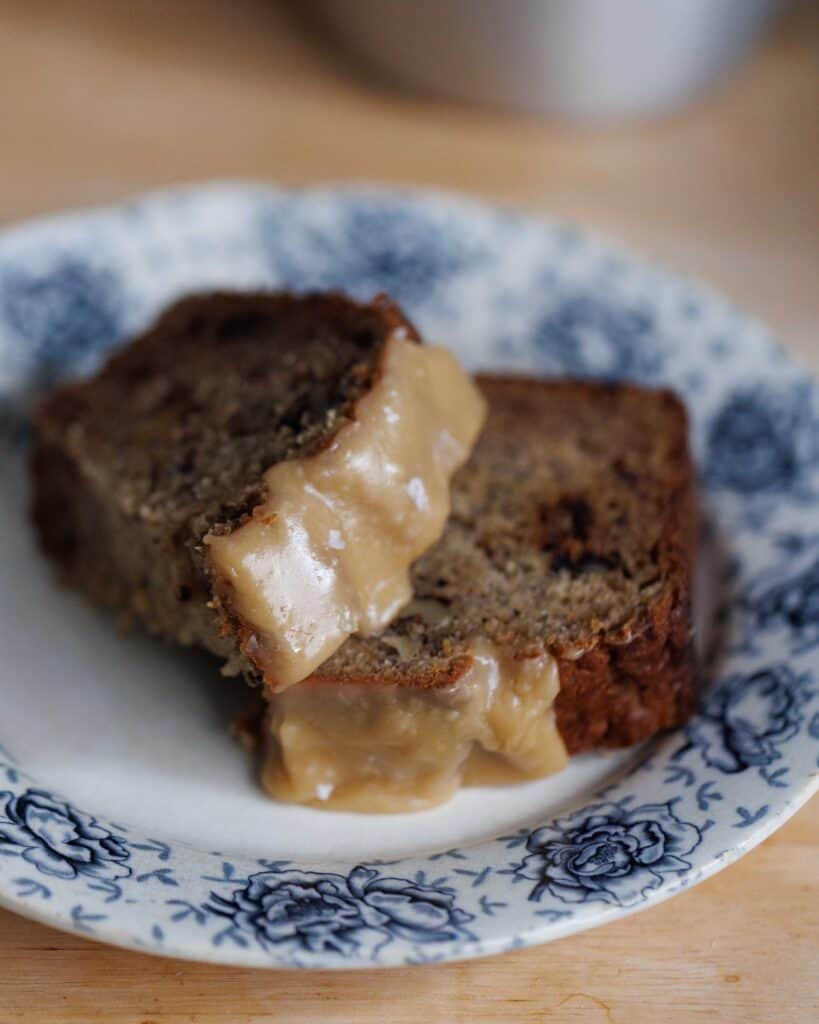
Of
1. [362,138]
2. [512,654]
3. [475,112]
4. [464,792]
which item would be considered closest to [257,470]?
[512,654]

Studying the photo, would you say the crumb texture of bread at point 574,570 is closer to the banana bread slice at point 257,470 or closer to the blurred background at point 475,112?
the banana bread slice at point 257,470

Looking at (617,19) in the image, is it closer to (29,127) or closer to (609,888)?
(29,127)

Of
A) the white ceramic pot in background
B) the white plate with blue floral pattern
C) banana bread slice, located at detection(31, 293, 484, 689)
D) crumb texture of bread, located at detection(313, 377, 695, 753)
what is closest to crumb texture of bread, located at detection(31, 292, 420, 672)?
banana bread slice, located at detection(31, 293, 484, 689)

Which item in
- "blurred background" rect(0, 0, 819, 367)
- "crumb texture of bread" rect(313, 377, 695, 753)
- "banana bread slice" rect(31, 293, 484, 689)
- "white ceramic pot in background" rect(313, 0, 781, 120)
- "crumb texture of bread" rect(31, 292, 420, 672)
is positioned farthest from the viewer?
"blurred background" rect(0, 0, 819, 367)

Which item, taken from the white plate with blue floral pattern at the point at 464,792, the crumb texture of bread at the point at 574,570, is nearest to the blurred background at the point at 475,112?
the white plate with blue floral pattern at the point at 464,792

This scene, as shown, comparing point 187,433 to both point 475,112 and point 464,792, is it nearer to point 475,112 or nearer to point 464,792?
point 464,792

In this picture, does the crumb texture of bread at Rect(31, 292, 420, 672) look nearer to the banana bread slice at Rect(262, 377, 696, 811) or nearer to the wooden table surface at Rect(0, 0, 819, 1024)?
the banana bread slice at Rect(262, 377, 696, 811)

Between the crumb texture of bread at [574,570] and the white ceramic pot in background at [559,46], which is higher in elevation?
the white ceramic pot in background at [559,46]
